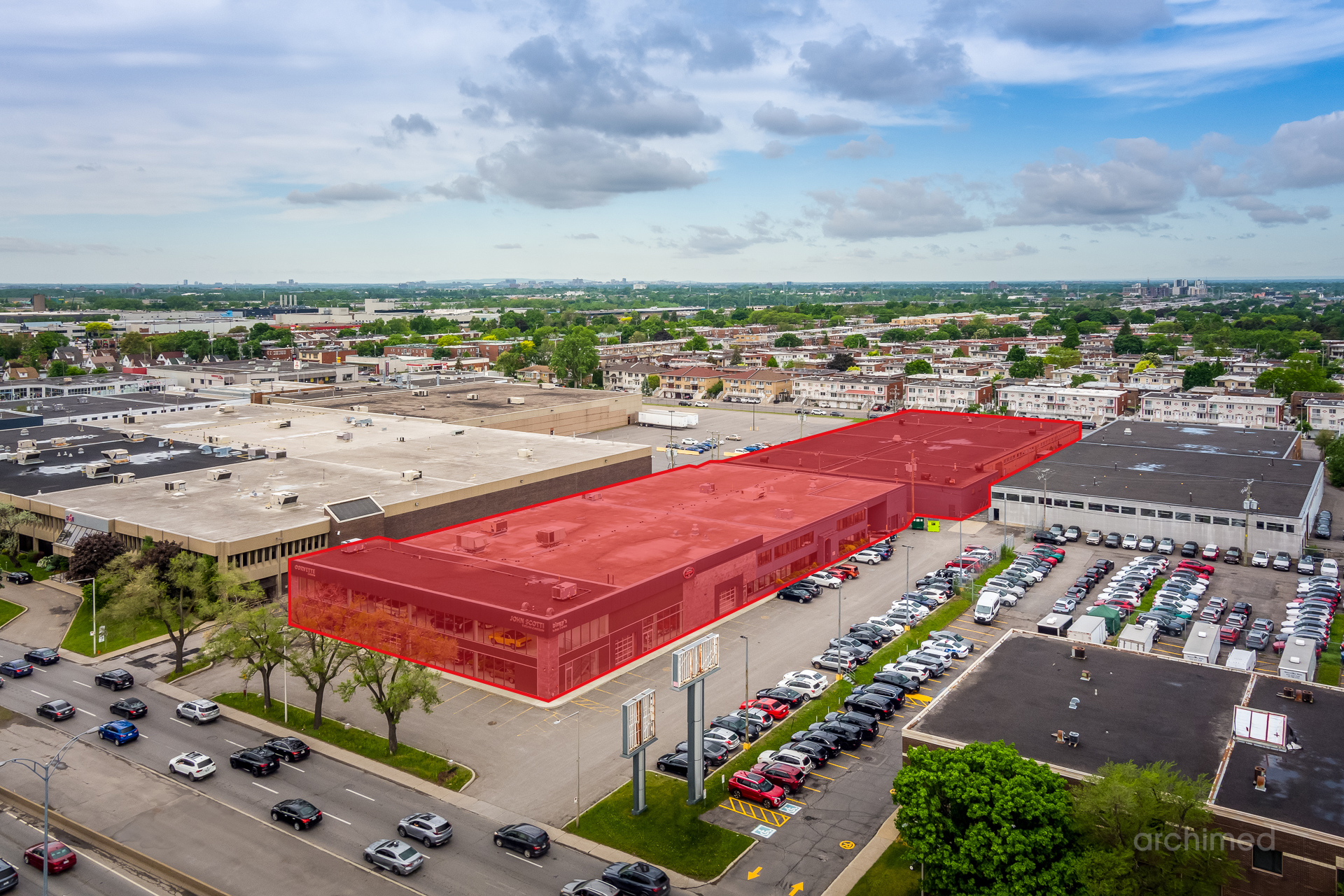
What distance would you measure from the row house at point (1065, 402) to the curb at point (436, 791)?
8310cm

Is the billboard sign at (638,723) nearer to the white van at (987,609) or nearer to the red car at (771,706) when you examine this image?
the red car at (771,706)

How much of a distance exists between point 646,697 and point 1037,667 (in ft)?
38.5

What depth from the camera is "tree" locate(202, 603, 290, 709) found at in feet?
95.0

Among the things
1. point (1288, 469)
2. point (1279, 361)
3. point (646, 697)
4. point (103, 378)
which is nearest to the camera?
point (646, 697)

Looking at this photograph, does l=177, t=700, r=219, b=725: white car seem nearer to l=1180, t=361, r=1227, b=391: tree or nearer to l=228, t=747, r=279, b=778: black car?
l=228, t=747, r=279, b=778: black car

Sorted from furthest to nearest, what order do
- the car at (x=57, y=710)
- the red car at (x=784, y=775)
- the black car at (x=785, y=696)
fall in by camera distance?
1. the black car at (x=785, y=696)
2. the car at (x=57, y=710)
3. the red car at (x=784, y=775)

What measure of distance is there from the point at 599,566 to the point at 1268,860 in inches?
875

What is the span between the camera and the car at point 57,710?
96.0 feet

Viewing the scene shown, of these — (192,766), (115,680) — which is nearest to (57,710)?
(115,680)

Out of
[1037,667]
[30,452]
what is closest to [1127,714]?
[1037,667]

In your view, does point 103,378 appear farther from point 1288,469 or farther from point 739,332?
point 739,332

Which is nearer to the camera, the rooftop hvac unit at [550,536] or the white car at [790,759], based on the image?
the white car at [790,759]

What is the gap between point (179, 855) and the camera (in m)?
21.9

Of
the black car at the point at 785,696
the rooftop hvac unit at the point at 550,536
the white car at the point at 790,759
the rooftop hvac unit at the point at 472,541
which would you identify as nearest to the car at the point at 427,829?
the white car at the point at 790,759
